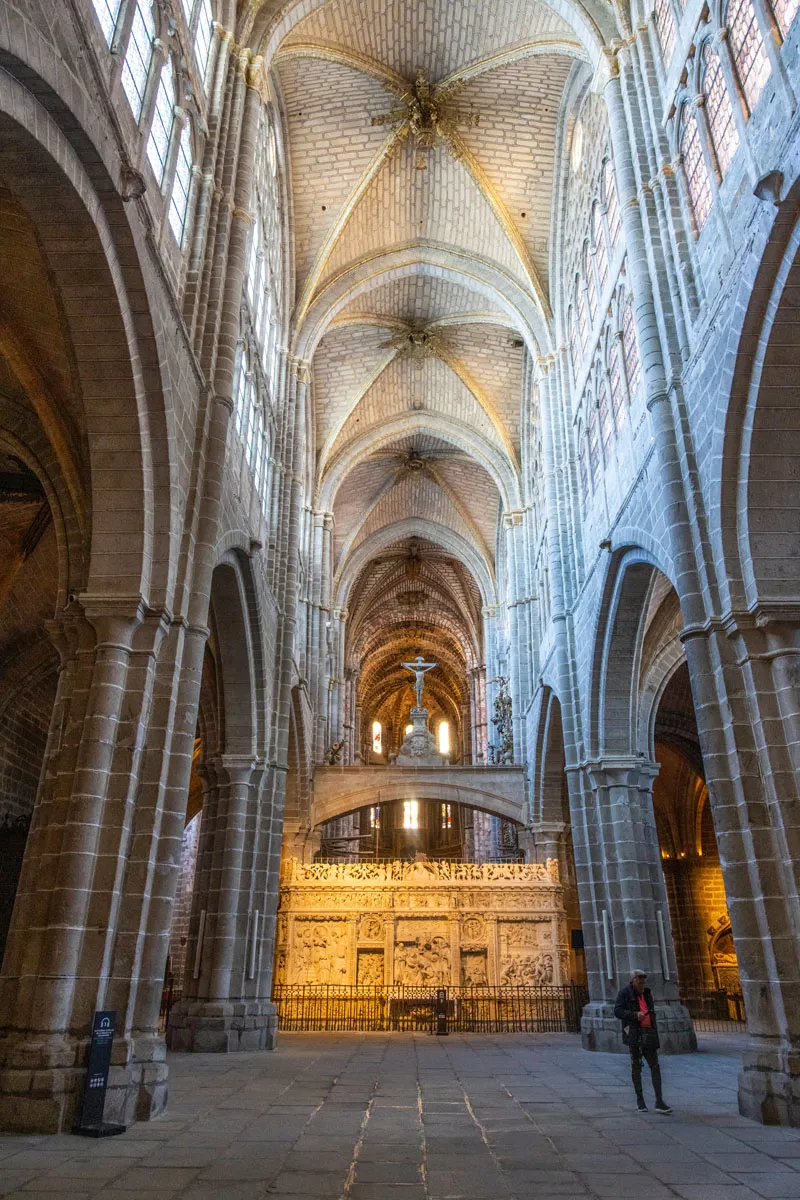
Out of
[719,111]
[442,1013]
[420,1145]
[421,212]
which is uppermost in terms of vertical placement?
[421,212]

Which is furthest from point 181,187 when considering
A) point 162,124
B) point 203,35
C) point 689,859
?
point 689,859

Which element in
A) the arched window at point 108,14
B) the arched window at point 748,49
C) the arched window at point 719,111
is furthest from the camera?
the arched window at point 719,111

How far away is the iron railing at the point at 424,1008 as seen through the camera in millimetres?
18109

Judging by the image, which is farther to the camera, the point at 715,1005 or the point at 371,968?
the point at 715,1005

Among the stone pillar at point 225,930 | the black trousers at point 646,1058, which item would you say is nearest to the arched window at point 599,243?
the stone pillar at point 225,930

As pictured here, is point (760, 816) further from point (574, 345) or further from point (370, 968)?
point (574, 345)

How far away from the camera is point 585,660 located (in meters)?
16.6

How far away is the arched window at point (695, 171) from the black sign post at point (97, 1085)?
38.5ft

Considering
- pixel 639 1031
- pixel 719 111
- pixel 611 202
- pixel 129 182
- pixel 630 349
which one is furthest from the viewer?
pixel 611 202

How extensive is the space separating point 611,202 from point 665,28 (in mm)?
3144

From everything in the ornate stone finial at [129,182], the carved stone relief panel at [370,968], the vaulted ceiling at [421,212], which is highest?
the vaulted ceiling at [421,212]

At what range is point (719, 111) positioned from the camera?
36.0 ft

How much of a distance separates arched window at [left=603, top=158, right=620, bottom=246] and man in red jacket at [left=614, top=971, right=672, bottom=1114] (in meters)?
12.7

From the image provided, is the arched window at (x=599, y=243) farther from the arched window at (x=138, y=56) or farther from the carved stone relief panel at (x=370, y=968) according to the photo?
the carved stone relief panel at (x=370, y=968)
